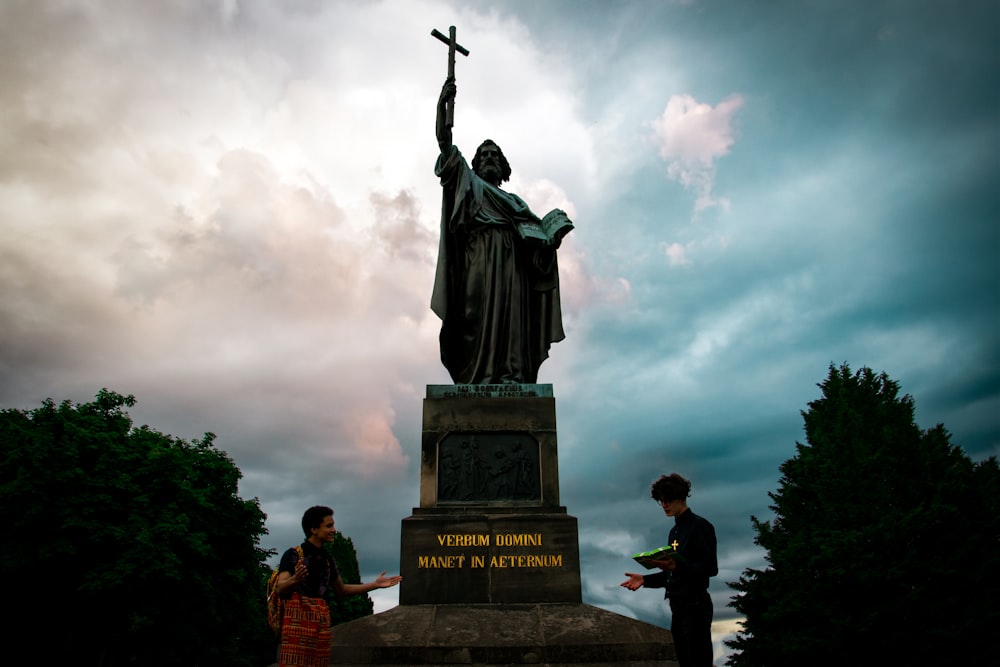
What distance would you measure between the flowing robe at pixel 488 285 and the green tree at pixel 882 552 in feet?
52.5

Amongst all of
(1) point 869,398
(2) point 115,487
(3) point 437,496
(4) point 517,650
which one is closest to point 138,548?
(2) point 115,487

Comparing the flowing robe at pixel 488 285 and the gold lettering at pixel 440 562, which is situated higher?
the flowing robe at pixel 488 285

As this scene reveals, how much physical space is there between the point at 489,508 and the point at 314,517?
176 inches

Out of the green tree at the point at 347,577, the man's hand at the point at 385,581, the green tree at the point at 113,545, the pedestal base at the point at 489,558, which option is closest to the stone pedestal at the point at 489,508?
the pedestal base at the point at 489,558

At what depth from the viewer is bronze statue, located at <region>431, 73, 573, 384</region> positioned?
11289 millimetres

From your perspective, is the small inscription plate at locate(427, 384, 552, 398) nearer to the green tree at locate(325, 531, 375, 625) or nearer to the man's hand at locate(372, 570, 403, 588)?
the man's hand at locate(372, 570, 403, 588)

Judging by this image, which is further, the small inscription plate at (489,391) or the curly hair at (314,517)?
the small inscription plate at (489,391)

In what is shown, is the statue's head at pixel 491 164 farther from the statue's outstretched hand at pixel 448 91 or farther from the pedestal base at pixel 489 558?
the pedestal base at pixel 489 558

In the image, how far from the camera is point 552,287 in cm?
1183

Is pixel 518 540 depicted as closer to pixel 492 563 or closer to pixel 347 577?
pixel 492 563

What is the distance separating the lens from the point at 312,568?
209 inches

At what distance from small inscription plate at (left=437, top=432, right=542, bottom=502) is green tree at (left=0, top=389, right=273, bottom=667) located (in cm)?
1887

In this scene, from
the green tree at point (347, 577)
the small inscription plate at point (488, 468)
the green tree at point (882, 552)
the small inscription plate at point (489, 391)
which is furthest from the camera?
the green tree at point (347, 577)

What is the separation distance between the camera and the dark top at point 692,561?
5242 millimetres
